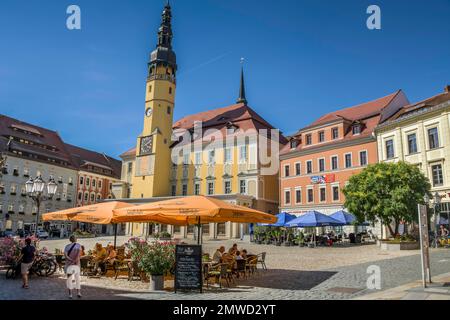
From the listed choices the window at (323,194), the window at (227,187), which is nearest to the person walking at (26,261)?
the window at (323,194)

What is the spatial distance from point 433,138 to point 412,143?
2.26 metres

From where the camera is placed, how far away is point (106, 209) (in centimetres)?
1462

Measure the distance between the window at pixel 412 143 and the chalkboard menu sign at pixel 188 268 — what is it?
98.6ft

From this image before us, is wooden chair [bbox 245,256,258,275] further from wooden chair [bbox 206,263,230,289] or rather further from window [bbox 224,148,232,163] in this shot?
window [bbox 224,148,232,163]

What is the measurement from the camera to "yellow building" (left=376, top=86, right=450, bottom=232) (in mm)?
31380

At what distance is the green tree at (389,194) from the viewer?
26281 millimetres

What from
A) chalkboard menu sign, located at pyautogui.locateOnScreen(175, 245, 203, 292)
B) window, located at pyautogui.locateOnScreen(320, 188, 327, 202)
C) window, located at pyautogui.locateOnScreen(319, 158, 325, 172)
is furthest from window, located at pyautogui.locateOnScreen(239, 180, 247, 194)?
chalkboard menu sign, located at pyautogui.locateOnScreen(175, 245, 203, 292)

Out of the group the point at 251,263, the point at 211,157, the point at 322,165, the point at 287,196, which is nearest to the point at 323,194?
the point at 322,165

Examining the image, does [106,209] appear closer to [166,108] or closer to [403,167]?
[403,167]

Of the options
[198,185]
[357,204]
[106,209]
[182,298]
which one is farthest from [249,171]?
[182,298]

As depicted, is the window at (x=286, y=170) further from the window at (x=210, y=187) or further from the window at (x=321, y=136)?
the window at (x=210, y=187)

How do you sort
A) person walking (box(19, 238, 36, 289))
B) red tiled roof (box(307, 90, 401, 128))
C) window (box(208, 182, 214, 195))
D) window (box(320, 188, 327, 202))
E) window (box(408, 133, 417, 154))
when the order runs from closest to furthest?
person walking (box(19, 238, 36, 289)) < window (box(408, 133, 417, 154)) < red tiled roof (box(307, 90, 401, 128)) < window (box(320, 188, 327, 202)) < window (box(208, 182, 214, 195))

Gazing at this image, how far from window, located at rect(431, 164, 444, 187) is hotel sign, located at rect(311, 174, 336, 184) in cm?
1106
